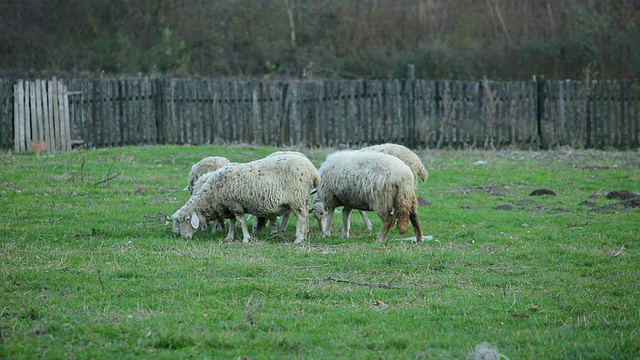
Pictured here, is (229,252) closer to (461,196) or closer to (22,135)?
(461,196)

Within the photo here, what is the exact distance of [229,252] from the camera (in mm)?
9359

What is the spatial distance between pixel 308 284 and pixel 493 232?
431 centimetres

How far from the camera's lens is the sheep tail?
396 inches

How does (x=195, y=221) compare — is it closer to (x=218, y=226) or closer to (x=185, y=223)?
(x=185, y=223)

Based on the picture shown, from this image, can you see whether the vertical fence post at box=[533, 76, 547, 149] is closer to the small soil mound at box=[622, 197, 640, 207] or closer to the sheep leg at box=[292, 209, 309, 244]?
the small soil mound at box=[622, 197, 640, 207]

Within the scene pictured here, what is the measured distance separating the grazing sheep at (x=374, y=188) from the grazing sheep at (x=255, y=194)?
0.30 meters

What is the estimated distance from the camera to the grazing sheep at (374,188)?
397 inches

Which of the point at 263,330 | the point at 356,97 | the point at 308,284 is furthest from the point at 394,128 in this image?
the point at 263,330

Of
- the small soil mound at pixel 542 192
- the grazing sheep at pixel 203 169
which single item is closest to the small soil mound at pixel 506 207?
the small soil mound at pixel 542 192

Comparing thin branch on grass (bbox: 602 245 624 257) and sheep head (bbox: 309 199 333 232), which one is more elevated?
sheep head (bbox: 309 199 333 232)

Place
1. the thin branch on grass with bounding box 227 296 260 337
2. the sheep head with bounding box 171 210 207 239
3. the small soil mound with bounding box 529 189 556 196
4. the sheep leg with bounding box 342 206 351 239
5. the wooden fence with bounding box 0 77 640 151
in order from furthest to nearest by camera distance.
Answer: the wooden fence with bounding box 0 77 640 151, the small soil mound with bounding box 529 189 556 196, the sheep leg with bounding box 342 206 351 239, the sheep head with bounding box 171 210 207 239, the thin branch on grass with bounding box 227 296 260 337

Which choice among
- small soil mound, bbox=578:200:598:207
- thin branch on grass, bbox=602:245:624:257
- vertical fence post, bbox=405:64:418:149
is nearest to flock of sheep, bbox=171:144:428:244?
thin branch on grass, bbox=602:245:624:257

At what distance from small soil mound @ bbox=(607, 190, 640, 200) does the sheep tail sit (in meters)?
5.65

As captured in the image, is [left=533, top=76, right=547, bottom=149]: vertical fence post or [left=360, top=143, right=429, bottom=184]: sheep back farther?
[left=533, top=76, right=547, bottom=149]: vertical fence post
